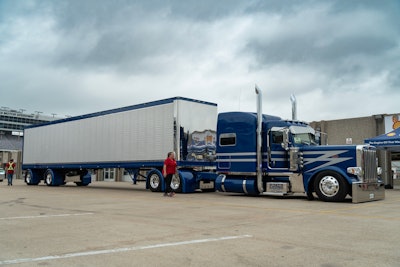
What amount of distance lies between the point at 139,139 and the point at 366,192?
34.4 feet

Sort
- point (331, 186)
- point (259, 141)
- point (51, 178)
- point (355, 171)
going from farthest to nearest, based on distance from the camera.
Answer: point (51, 178)
point (259, 141)
point (331, 186)
point (355, 171)

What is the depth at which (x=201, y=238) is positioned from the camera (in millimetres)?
6574

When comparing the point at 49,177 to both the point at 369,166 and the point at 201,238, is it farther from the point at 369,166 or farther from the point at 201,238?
the point at 201,238

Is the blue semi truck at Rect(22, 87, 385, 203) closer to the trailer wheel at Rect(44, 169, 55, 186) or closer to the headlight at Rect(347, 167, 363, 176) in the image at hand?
the headlight at Rect(347, 167, 363, 176)

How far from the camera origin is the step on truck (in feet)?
42.9

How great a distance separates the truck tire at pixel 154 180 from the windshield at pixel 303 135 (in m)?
6.54

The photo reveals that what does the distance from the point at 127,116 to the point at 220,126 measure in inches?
234

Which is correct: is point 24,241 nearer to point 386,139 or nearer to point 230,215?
point 230,215

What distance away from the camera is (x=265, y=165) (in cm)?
1511

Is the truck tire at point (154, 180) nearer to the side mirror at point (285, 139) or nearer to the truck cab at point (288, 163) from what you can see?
the truck cab at point (288, 163)

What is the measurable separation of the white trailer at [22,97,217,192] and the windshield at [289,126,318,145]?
5017mm

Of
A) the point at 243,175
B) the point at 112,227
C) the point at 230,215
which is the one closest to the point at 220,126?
the point at 243,175

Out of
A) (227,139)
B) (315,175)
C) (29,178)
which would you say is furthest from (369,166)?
(29,178)

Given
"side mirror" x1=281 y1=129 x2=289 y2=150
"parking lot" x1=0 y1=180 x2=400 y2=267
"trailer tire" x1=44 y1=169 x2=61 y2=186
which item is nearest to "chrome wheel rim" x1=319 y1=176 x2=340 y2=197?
"side mirror" x1=281 y1=129 x2=289 y2=150
